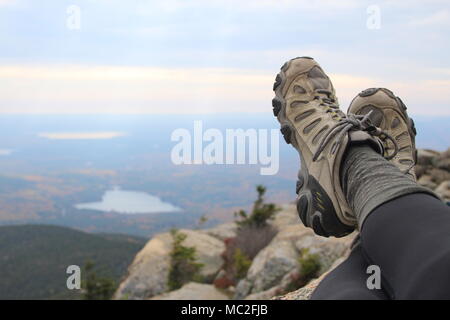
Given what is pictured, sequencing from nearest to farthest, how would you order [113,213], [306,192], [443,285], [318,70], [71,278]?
[443,285] < [306,192] < [71,278] < [318,70] < [113,213]

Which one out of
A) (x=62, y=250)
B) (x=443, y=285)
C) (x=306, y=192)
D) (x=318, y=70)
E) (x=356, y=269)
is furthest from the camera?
(x=62, y=250)

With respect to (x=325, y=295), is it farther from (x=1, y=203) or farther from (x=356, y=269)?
(x=1, y=203)

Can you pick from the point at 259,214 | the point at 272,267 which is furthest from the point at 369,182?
the point at 259,214

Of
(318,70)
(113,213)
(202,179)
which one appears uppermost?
(318,70)

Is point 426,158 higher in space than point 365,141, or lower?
lower

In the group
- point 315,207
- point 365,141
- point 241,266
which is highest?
point 365,141

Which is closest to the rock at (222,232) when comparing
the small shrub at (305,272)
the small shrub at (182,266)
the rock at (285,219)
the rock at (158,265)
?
the rock at (158,265)

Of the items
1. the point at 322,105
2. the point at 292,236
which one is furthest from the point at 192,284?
the point at 322,105

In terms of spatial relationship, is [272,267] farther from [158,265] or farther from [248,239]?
[158,265]
